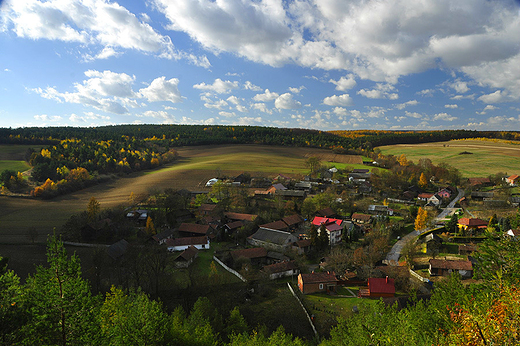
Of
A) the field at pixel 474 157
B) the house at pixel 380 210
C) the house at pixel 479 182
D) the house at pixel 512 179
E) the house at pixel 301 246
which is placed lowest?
the house at pixel 301 246

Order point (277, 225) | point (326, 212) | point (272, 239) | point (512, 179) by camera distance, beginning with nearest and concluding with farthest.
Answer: point (272, 239) < point (277, 225) < point (326, 212) < point (512, 179)

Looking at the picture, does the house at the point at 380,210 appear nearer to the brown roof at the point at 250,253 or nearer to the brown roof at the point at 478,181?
the brown roof at the point at 250,253

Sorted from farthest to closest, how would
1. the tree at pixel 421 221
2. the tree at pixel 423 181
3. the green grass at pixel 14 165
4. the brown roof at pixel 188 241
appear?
the tree at pixel 423 181, the green grass at pixel 14 165, the tree at pixel 421 221, the brown roof at pixel 188 241

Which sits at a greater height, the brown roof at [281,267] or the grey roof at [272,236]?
the grey roof at [272,236]

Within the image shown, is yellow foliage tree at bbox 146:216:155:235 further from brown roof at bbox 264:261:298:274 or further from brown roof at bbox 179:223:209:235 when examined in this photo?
brown roof at bbox 264:261:298:274

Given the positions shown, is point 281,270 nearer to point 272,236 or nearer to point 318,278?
point 318,278

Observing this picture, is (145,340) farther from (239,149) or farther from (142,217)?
(239,149)

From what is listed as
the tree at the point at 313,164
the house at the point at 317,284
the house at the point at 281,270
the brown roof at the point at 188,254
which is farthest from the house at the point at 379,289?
the tree at the point at 313,164

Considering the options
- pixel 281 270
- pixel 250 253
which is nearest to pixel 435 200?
pixel 281 270

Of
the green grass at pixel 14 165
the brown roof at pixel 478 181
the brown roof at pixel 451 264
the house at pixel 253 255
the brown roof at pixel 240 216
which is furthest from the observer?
the brown roof at pixel 478 181
